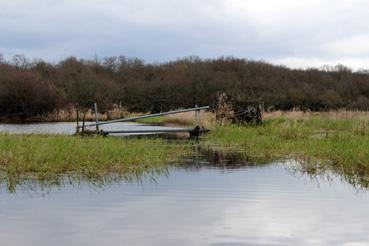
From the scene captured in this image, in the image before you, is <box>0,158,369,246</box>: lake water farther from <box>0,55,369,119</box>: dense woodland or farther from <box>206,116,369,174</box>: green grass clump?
<box>0,55,369,119</box>: dense woodland

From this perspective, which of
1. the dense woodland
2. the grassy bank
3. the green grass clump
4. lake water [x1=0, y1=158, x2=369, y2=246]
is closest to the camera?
lake water [x1=0, y1=158, x2=369, y2=246]

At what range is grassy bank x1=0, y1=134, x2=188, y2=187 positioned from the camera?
9719 mm

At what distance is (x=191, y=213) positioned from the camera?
7.07m

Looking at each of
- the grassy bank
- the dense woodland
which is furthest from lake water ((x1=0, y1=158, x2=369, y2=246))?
the dense woodland

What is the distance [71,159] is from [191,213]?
4147mm

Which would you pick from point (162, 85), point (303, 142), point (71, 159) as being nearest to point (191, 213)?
point (71, 159)

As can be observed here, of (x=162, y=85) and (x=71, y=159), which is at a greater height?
(x=162, y=85)

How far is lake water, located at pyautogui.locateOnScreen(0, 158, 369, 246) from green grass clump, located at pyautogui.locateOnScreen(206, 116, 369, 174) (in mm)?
1975

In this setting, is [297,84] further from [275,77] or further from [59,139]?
[59,139]

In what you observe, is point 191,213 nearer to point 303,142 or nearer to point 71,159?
point 71,159

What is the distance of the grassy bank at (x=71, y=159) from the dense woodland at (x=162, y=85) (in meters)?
10.7

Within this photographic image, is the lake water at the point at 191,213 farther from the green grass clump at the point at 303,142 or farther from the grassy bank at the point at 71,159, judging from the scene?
the green grass clump at the point at 303,142

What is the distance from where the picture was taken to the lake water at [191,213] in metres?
5.88

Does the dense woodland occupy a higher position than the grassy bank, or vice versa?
the dense woodland
